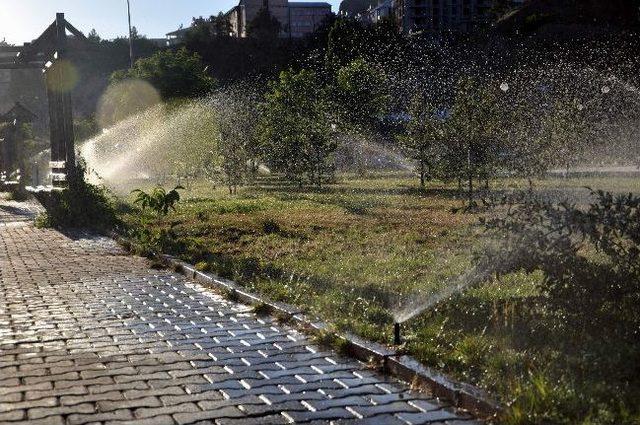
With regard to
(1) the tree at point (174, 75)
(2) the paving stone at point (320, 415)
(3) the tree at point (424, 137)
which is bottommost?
(2) the paving stone at point (320, 415)

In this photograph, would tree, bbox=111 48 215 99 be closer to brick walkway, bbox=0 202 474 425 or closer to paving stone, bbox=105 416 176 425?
brick walkway, bbox=0 202 474 425

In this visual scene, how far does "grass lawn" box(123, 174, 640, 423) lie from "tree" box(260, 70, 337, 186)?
31.1 feet

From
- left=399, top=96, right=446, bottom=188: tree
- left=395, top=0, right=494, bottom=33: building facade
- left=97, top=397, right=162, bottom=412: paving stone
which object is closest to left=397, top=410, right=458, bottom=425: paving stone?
left=97, top=397, right=162, bottom=412: paving stone

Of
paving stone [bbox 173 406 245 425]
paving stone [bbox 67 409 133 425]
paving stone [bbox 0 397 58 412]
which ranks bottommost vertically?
paving stone [bbox 173 406 245 425]

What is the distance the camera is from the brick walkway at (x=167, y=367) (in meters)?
4.68


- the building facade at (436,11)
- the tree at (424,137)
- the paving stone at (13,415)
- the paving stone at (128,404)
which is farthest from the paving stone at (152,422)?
the building facade at (436,11)

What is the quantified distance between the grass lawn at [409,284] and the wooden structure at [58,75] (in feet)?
5.65

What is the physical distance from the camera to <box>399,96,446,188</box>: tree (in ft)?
79.7

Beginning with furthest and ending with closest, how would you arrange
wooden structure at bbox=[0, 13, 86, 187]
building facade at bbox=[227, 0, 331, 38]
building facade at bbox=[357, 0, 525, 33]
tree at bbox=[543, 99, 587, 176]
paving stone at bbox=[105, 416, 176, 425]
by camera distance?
1. building facade at bbox=[227, 0, 331, 38]
2. building facade at bbox=[357, 0, 525, 33]
3. tree at bbox=[543, 99, 587, 176]
4. wooden structure at bbox=[0, 13, 86, 187]
5. paving stone at bbox=[105, 416, 176, 425]

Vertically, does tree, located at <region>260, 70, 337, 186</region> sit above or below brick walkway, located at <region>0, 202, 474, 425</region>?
above

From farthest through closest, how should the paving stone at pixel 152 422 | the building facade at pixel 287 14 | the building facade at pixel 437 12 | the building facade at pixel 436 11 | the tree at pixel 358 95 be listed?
the building facade at pixel 287 14 < the building facade at pixel 436 11 < the building facade at pixel 437 12 < the tree at pixel 358 95 < the paving stone at pixel 152 422

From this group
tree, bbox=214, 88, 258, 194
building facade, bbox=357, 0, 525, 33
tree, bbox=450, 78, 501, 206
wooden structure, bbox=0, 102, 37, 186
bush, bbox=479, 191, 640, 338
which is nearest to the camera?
bush, bbox=479, 191, 640, 338

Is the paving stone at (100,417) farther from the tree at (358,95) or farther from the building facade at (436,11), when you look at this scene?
the building facade at (436,11)

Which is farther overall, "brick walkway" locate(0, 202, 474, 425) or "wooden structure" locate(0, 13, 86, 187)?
"wooden structure" locate(0, 13, 86, 187)
